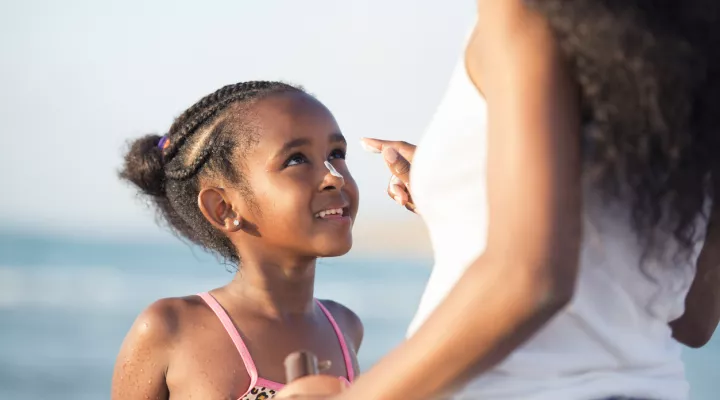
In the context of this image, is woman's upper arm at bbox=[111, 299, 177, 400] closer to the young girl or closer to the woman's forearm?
the young girl

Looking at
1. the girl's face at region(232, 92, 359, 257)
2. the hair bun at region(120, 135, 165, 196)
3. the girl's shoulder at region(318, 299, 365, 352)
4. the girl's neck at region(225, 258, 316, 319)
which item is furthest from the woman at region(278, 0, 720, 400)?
the hair bun at region(120, 135, 165, 196)

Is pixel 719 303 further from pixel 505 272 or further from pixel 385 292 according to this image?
pixel 385 292

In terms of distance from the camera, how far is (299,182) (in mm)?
2500

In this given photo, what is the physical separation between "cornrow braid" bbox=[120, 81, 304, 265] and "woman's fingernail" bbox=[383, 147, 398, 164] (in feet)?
2.01

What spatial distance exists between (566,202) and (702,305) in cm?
47

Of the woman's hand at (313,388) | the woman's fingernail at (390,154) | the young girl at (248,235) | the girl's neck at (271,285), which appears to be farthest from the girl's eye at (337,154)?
the woman's hand at (313,388)

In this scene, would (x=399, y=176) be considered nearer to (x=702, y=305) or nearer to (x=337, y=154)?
(x=337, y=154)

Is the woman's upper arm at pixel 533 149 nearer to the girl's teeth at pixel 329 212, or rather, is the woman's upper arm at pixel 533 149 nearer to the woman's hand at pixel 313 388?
the woman's hand at pixel 313 388

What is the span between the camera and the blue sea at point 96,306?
24.7ft

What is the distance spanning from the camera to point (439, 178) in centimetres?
123

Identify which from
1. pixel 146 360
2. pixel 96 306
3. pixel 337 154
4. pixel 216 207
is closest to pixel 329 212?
pixel 337 154

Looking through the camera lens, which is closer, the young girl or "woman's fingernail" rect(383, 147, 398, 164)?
"woman's fingernail" rect(383, 147, 398, 164)

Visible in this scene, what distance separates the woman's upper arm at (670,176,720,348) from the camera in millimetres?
1392

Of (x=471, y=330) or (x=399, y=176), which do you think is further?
(x=399, y=176)
